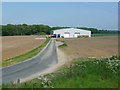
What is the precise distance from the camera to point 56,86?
8555mm

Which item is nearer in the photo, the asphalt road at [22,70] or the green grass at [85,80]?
the green grass at [85,80]

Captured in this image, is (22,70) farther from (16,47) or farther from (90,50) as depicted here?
(16,47)

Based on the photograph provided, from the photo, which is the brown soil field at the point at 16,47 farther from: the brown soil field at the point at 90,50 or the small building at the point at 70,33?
the small building at the point at 70,33

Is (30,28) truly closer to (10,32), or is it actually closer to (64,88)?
(10,32)

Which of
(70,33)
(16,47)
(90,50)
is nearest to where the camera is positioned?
(90,50)

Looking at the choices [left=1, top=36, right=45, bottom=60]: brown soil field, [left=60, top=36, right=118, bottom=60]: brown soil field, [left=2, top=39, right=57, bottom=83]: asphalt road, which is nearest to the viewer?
[left=2, top=39, right=57, bottom=83]: asphalt road

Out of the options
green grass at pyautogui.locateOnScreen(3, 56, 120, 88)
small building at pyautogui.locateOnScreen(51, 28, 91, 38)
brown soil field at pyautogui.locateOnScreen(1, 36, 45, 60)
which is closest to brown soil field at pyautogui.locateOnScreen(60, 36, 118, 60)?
brown soil field at pyautogui.locateOnScreen(1, 36, 45, 60)

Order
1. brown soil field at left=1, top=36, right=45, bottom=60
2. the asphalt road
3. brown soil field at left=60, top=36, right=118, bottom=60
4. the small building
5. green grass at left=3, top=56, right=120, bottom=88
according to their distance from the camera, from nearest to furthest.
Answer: green grass at left=3, top=56, right=120, bottom=88, the asphalt road, brown soil field at left=60, top=36, right=118, bottom=60, brown soil field at left=1, top=36, right=45, bottom=60, the small building

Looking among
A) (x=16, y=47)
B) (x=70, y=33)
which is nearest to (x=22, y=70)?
(x=16, y=47)

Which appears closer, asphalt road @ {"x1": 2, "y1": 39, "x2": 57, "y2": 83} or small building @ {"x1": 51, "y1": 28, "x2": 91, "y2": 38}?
asphalt road @ {"x1": 2, "y1": 39, "x2": 57, "y2": 83}

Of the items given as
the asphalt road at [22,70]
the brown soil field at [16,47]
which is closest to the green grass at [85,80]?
the asphalt road at [22,70]

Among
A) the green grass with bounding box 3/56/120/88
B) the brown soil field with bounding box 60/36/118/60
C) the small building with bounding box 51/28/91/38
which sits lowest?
the brown soil field with bounding box 60/36/118/60

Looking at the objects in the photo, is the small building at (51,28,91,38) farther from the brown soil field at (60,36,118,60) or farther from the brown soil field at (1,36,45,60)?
the brown soil field at (60,36,118,60)

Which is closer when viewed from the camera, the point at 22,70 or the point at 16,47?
the point at 22,70
